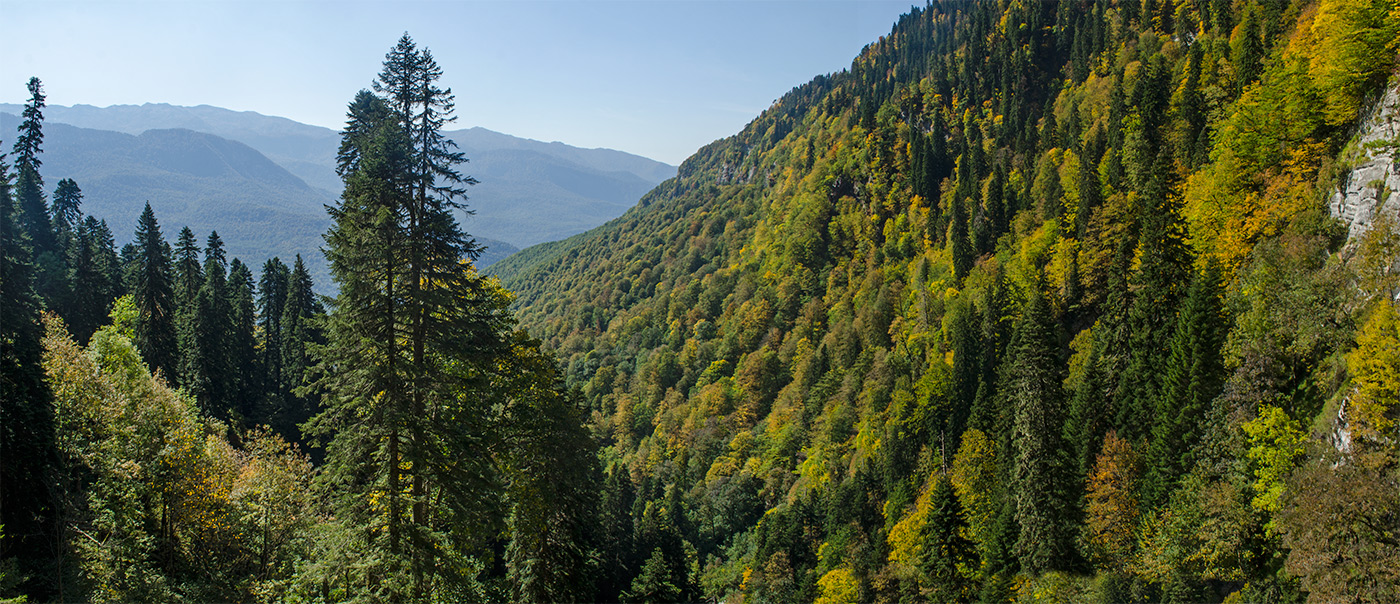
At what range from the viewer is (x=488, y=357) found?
58.3ft

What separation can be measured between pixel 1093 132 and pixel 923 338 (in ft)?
88.3

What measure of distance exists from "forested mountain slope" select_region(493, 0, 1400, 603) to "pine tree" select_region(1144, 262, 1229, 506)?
0.42 ft

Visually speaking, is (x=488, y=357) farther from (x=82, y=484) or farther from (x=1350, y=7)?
(x=1350, y=7)

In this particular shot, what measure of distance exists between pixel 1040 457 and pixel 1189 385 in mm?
8107

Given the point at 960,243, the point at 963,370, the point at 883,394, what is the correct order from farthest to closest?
the point at 960,243 → the point at 883,394 → the point at 963,370

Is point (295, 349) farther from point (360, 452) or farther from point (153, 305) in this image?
point (360, 452)

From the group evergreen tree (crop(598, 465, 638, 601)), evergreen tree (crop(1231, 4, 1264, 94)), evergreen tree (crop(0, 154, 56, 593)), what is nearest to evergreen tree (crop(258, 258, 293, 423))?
evergreen tree (crop(598, 465, 638, 601))

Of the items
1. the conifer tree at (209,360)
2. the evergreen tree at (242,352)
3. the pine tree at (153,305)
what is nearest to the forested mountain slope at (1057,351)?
the conifer tree at (209,360)

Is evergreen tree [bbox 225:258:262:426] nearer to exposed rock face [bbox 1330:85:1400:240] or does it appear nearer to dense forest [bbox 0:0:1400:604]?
dense forest [bbox 0:0:1400:604]

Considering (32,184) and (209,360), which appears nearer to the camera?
(209,360)

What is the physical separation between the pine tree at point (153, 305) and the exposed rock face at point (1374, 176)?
208 feet

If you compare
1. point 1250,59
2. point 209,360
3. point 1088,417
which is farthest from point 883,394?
point 209,360

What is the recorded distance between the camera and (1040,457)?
34.6 meters

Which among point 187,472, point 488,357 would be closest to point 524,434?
point 488,357
